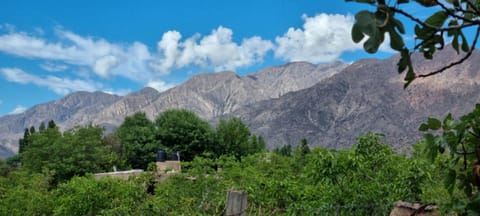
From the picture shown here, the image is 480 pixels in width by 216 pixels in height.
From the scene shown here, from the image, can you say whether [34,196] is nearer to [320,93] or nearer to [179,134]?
[179,134]

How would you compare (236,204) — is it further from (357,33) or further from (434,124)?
(357,33)

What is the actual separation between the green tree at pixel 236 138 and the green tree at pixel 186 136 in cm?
255

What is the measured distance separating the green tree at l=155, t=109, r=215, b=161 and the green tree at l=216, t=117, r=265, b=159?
8.36ft

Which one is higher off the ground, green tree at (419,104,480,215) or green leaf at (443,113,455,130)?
green leaf at (443,113,455,130)

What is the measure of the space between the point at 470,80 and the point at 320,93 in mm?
42402

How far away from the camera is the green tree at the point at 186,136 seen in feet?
105

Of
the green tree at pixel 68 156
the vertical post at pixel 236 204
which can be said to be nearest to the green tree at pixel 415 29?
the vertical post at pixel 236 204

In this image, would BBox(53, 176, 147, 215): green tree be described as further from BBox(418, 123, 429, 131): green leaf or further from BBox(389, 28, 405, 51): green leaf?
BBox(389, 28, 405, 51): green leaf

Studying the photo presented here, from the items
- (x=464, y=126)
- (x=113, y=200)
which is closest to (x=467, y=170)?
(x=464, y=126)

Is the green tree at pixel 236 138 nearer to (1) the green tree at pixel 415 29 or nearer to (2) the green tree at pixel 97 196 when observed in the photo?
(2) the green tree at pixel 97 196

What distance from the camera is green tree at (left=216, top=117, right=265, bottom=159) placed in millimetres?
36875

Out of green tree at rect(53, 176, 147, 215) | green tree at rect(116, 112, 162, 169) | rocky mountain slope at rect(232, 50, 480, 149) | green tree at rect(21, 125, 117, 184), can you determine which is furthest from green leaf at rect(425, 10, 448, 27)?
rocky mountain slope at rect(232, 50, 480, 149)

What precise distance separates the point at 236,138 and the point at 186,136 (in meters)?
6.32

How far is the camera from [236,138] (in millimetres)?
37938
